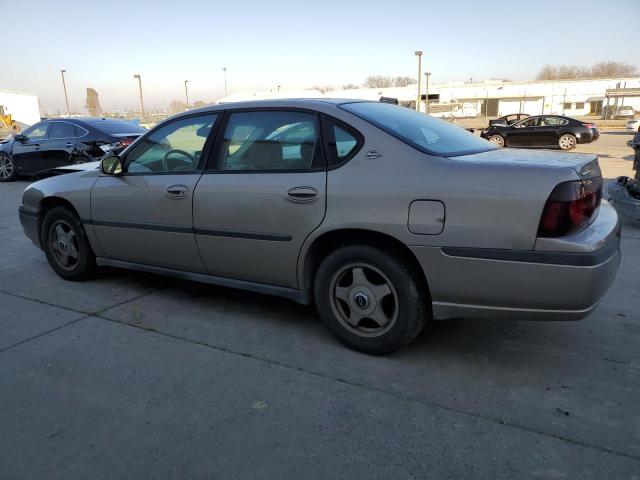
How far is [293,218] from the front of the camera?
3.29m

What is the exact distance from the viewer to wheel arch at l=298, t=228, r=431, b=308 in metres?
3.04

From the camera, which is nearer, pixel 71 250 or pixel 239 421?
pixel 239 421

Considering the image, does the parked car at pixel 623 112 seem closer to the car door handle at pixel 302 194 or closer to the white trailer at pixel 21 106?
the car door handle at pixel 302 194

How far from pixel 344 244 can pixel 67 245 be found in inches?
115

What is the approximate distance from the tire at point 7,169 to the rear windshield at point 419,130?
1182 cm

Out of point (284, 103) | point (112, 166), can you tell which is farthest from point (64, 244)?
point (284, 103)

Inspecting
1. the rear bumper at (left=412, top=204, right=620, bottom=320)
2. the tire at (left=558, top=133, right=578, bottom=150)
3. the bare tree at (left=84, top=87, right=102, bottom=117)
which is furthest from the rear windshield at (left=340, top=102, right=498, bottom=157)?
the bare tree at (left=84, top=87, right=102, bottom=117)

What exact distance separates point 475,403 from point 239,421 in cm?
121

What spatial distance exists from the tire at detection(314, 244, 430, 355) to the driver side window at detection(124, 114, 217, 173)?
1.39m

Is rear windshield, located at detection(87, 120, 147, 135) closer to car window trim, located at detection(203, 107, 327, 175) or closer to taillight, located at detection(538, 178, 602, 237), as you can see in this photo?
car window trim, located at detection(203, 107, 327, 175)

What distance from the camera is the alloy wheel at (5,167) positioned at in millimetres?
12734

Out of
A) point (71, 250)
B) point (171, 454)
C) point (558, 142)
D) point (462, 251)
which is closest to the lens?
point (171, 454)

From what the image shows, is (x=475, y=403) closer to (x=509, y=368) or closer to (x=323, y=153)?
(x=509, y=368)

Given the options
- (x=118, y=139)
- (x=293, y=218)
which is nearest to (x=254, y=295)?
(x=293, y=218)
